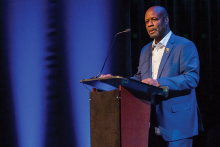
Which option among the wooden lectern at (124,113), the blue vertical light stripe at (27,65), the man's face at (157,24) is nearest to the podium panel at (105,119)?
the wooden lectern at (124,113)

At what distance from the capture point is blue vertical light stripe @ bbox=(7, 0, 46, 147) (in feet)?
10.1

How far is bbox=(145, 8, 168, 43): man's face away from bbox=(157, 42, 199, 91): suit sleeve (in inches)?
12.1

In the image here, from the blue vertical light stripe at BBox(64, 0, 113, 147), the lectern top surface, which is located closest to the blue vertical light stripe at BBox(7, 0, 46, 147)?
the blue vertical light stripe at BBox(64, 0, 113, 147)

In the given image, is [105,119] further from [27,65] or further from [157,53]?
[27,65]

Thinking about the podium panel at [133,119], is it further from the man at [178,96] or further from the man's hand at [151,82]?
the man at [178,96]

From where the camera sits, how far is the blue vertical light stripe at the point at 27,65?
3.07 metres

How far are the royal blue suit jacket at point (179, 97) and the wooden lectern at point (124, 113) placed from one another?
0.27m

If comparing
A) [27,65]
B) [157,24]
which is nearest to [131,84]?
[157,24]

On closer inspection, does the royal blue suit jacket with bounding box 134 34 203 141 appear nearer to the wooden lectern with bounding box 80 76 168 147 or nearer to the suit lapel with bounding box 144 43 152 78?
the suit lapel with bounding box 144 43 152 78

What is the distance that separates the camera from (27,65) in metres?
3.10

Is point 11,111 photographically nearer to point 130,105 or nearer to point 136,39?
point 136,39

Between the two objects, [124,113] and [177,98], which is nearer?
[124,113]

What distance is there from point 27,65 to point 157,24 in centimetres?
177

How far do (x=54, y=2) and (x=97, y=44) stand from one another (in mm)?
758
